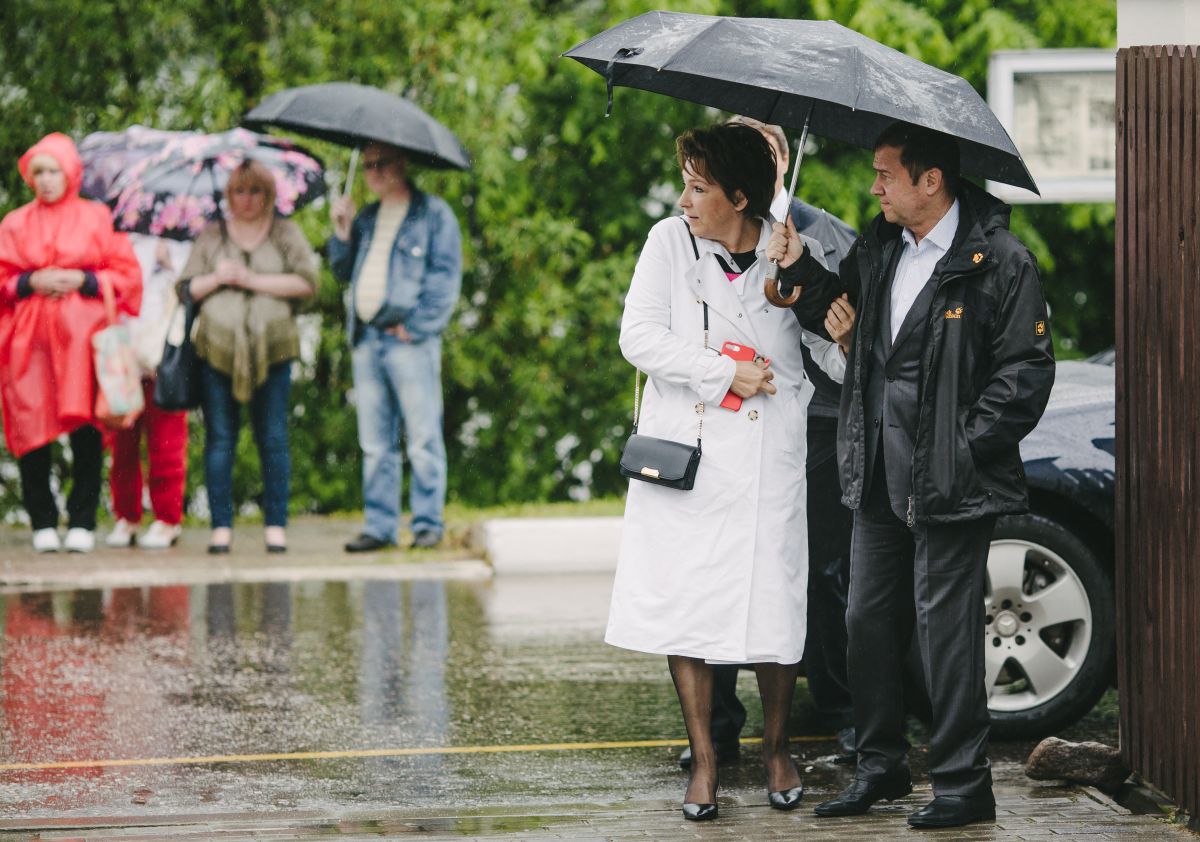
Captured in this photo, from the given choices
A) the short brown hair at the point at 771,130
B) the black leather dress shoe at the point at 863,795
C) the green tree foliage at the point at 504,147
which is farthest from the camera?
A: the green tree foliage at the point at 504,147

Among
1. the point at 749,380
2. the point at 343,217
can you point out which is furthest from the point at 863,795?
the point at 343,217

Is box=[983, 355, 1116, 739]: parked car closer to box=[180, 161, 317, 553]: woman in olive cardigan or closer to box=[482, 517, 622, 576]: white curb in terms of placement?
box=[482, 517, 622, 576]: white curb

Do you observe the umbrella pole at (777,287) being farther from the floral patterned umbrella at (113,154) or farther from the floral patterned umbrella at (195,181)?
the floral patterned umbrella at (113,154)

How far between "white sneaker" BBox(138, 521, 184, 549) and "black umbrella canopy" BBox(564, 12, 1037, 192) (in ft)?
21.1

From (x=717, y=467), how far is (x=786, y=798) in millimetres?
1013

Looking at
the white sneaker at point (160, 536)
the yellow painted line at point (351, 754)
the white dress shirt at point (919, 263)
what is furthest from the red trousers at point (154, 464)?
the white dress shirt at point (919, 263)

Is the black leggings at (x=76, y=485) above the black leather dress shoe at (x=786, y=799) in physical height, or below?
above

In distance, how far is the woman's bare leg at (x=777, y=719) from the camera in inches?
222

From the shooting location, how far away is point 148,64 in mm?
13891

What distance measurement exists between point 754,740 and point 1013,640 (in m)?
0.98

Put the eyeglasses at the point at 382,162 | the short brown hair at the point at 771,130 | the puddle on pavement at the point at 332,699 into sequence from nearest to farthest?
the puddle on pavement at the point at 332,699
the short brown hair at the point at 771,130
the eyeglasses at the point at 382,162

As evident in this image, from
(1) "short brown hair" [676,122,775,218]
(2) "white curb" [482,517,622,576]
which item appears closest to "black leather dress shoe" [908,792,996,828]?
(1) "short brown hair" [676,122,775,218]

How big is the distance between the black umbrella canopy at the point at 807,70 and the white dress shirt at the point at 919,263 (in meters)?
0.25

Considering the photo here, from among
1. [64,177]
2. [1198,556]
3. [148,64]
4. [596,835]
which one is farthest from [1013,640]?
[148,64]
